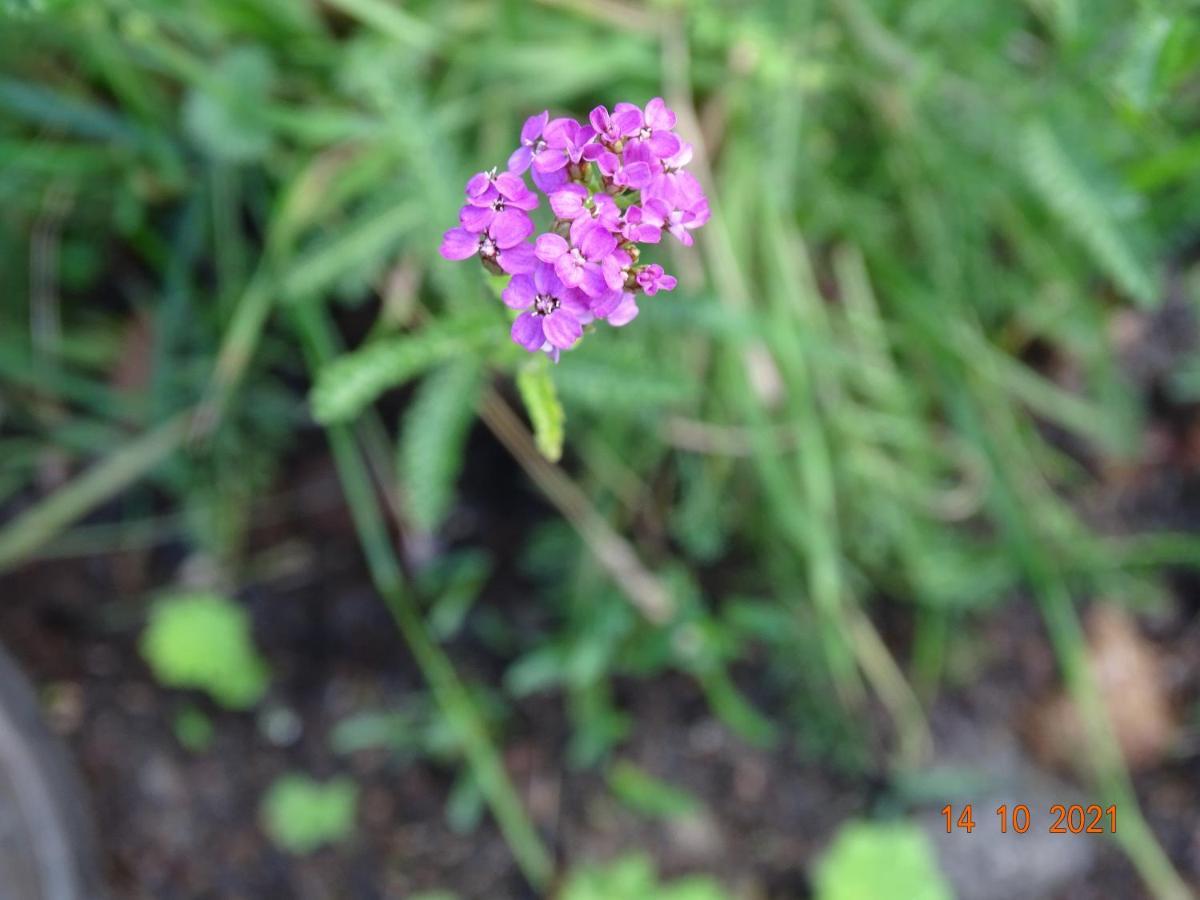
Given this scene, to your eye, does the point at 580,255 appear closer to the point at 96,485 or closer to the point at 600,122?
the point at 600,122

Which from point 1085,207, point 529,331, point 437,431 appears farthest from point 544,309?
point 1085,207

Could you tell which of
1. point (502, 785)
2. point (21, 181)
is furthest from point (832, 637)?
point (21, 181)

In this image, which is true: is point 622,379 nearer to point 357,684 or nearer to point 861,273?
point 861,273

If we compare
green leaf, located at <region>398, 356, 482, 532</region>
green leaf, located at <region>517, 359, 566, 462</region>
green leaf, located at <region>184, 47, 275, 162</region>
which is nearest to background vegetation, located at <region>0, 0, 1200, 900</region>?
green leaf, located at <region>184, 47, 275, 162</region>

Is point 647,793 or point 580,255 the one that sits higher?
point 580,255

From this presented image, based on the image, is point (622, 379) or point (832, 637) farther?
point (832, 637)

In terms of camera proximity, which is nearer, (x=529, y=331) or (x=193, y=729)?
(x=529, y=331)

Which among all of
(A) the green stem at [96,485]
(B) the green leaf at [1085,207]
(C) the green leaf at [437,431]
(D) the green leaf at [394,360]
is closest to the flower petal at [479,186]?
(D) the green leaf at [394,360]

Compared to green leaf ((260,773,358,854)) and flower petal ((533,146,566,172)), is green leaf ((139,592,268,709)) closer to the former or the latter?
green leaf ((260,773,358,854))
